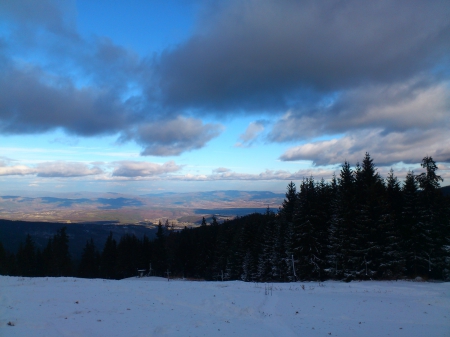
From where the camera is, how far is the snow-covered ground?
10.5 m

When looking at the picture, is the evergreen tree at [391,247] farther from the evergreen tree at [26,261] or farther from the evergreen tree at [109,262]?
the evergreen tree at [26,261]

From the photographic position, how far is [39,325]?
10453 mm

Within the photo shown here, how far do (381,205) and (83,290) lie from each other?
26.9 m

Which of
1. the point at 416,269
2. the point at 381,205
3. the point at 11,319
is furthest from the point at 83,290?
the point at 416,269

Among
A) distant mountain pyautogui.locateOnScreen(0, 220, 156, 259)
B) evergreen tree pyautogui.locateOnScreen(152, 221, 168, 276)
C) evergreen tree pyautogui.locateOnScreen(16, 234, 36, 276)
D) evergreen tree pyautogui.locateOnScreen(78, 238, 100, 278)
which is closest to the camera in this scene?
evergreen tree pyautogui.locateOnScreen(16, 234, 36, 276)

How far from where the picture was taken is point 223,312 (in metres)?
13.8

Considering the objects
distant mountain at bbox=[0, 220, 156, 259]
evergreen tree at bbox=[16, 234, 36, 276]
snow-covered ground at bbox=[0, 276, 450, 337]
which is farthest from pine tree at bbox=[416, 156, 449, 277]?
distant mountain at bbox=[0, 220, 156, 259]

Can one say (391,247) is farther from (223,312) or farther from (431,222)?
(223,312)

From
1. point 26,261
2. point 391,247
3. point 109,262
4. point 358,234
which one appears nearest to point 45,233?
point 26,261

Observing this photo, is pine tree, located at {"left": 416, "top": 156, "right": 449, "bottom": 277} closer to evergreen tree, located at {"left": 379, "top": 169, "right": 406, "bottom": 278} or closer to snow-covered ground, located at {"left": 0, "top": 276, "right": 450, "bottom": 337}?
evergreen tree, located at {"left": 379, "top": 169, "right": 406, "bottom": 278}

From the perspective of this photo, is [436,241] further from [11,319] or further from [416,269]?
[11,319]

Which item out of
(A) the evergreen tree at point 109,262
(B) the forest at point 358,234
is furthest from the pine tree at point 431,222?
(A) the evergreen tree at point 109,262

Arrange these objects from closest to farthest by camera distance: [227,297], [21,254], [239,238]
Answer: [227,297] < [239,238] < [21,254]

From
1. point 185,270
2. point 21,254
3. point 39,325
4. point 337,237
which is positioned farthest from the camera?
point 185,270
